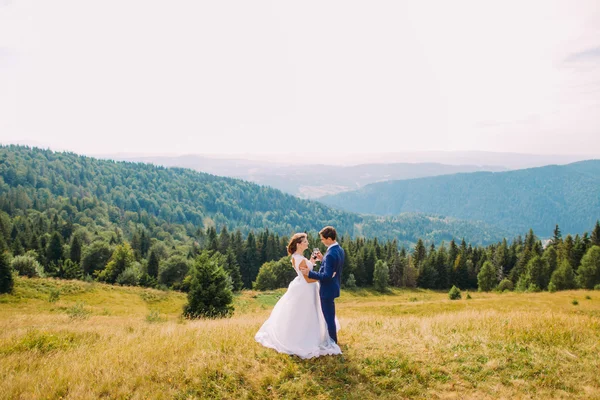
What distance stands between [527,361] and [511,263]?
107590 mm

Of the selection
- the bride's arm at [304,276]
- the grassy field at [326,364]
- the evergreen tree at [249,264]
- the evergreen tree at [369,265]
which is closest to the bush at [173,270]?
the evergreen tree at [249,264]

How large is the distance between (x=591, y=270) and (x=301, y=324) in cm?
7978

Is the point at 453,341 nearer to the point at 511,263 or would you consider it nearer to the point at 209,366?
the point at 209,366

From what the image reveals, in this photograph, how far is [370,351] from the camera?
11.1 metres

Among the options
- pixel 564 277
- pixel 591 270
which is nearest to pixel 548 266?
pixel 564 277

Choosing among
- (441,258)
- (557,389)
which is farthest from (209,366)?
(441,258)

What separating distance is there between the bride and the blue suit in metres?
0.21

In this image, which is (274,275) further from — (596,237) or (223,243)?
(596,237)

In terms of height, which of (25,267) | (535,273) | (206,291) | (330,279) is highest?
(330,279)

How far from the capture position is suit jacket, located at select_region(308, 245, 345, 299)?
10.5 m

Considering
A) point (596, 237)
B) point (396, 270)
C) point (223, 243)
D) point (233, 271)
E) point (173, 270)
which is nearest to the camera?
point (596, 237)

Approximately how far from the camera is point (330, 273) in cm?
1057

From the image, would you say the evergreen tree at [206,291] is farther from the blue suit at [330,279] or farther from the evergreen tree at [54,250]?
the evergreen tree at [54,250]

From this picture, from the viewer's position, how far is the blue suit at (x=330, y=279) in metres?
10.5
